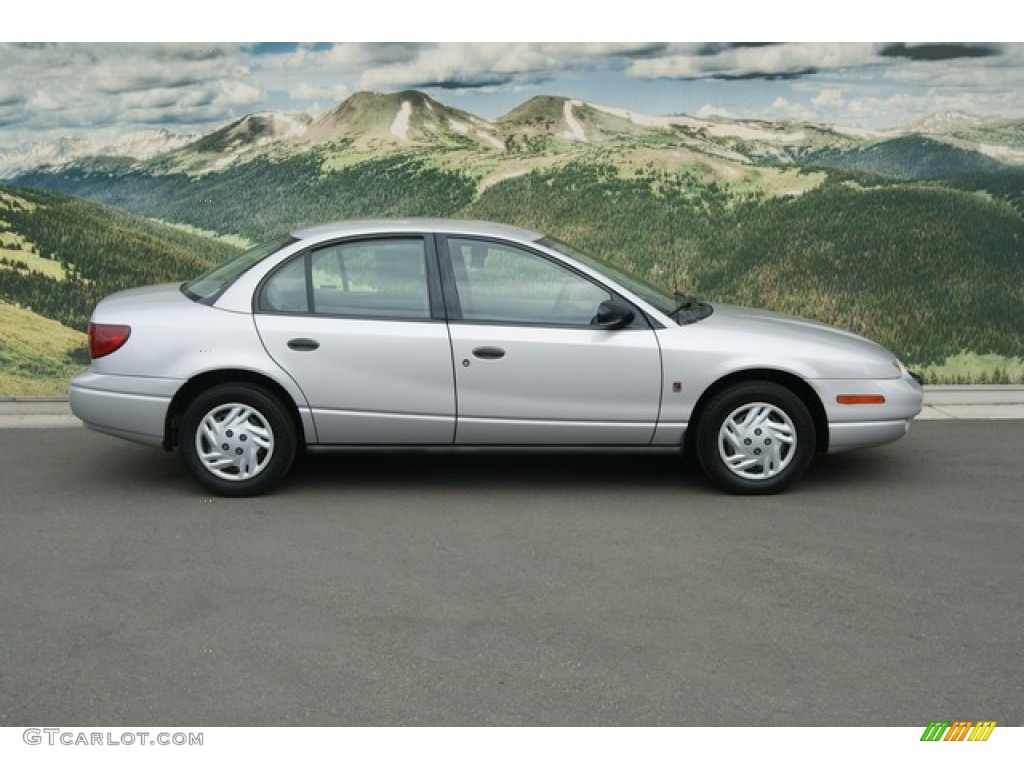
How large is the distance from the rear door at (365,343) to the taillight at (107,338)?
2.38 feet

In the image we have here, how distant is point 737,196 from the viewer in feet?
40.2

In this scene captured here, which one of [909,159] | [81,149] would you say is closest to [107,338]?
[81,149]

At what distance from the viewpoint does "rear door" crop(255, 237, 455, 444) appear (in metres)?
7.48

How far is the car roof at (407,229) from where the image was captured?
7.76 meters

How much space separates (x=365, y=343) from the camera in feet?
24.6

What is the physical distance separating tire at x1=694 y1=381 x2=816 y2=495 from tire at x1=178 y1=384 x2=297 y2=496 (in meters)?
2.24

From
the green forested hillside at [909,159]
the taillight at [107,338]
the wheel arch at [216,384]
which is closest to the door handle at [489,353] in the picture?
the wheel arch at [216,384]

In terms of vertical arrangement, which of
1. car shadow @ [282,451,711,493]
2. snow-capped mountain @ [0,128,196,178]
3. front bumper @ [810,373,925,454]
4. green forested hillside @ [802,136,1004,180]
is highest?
snow-capped mountain @ [0,128,196,178]

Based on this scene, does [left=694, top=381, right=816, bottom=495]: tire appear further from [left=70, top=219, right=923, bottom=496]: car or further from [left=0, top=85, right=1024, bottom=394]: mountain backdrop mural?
[left=0, top=85, right=1024, bottom=394]: mountain backdrop mural

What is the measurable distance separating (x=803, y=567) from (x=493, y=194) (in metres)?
6.71

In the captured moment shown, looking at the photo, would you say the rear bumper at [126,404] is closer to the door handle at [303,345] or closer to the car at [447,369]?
the car at [447,369]
